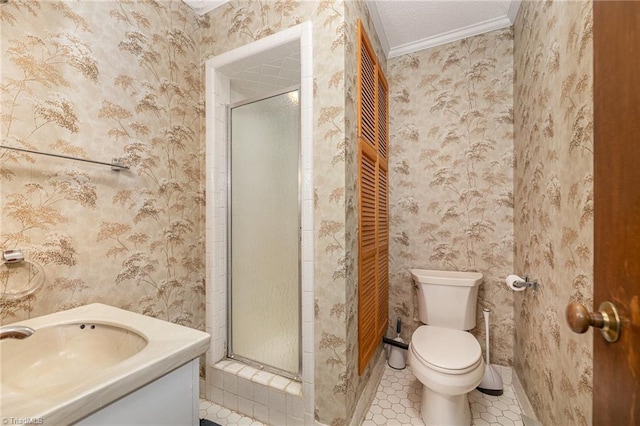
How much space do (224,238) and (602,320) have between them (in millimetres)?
1674

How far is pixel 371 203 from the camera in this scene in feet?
5.49

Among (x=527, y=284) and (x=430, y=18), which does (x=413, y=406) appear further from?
(x=430, y=18)

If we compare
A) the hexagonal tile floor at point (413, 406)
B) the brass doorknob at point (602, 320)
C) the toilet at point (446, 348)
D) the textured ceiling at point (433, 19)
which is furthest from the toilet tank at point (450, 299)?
the textured ceiling at point (433, 19)

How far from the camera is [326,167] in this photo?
133 cm

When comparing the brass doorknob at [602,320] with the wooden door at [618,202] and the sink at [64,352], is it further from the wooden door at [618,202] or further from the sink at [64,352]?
the sink at [64,352]

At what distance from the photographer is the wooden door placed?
390 mm

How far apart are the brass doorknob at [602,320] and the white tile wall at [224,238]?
1018 millimetres

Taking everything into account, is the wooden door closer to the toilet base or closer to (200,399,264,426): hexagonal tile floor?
the toilet base

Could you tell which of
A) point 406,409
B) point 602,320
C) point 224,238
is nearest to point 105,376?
point 602,320

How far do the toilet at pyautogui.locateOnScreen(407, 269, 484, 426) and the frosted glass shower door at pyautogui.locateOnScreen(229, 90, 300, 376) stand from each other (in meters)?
0.71

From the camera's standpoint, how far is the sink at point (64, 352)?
828mm

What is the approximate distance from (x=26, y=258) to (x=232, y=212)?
3.05 feet

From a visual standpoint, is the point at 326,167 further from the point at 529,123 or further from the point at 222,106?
the point at 529,123

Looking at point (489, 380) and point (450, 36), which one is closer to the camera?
point (489, 380)
